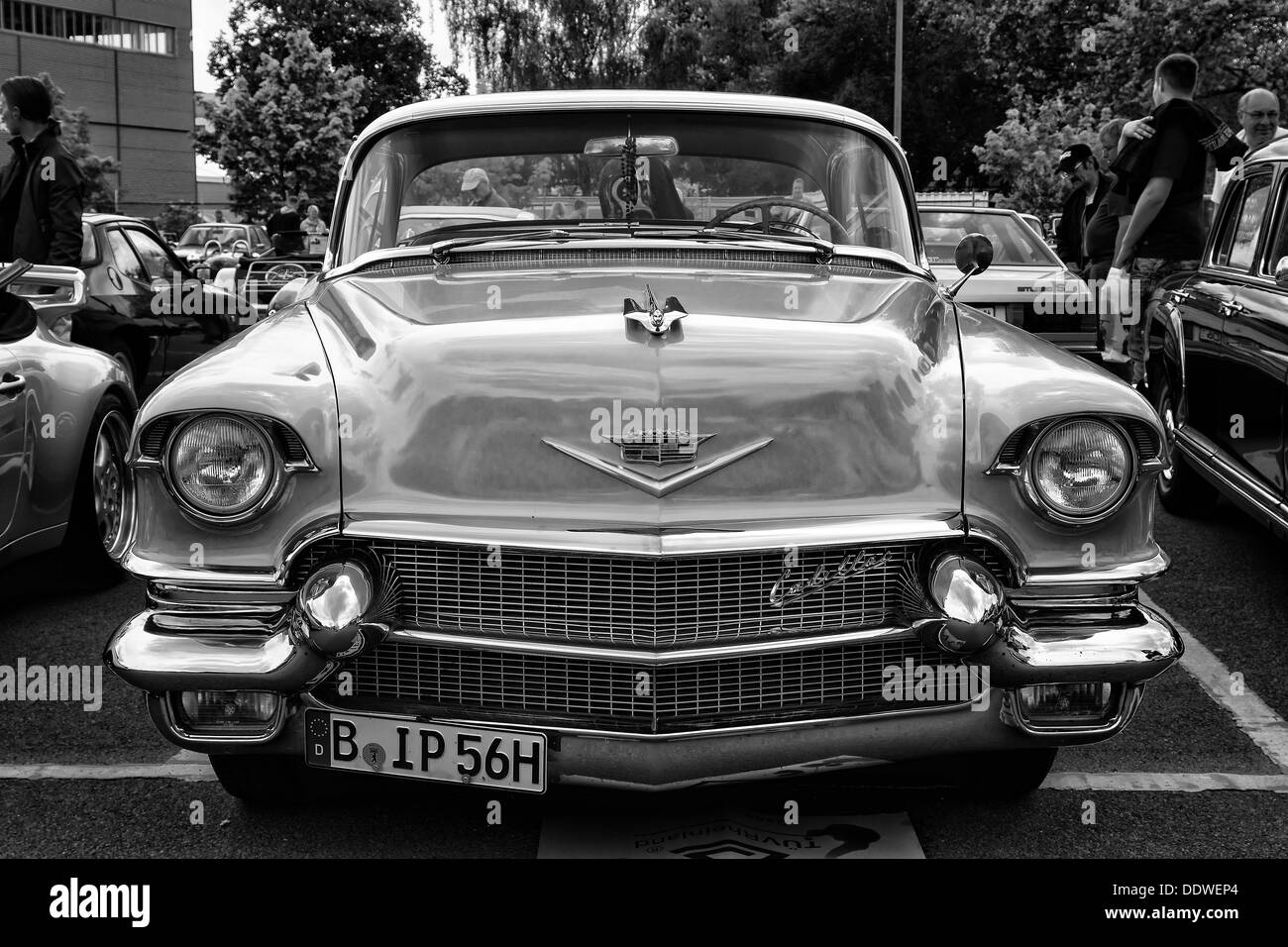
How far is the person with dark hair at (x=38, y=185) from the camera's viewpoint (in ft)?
20.4

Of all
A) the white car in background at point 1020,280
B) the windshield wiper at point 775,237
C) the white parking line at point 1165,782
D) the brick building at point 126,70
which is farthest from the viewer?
the brick building at point 126,70

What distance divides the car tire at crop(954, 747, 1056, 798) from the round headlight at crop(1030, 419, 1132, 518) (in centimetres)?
69

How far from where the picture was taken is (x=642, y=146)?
12.7 ft

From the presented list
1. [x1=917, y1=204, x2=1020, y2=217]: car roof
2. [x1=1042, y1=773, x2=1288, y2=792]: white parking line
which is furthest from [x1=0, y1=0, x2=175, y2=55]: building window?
[x1=1042, y1=773, x2=1288, y2=792]: white parking line

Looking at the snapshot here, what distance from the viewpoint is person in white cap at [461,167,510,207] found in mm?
3955

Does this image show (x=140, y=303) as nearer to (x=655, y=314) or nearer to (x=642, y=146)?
(x=642, y=146)

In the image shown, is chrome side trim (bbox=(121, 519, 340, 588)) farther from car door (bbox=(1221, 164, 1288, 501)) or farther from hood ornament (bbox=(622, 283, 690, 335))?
car door (bbox=(1221, 164, 1288, 501))

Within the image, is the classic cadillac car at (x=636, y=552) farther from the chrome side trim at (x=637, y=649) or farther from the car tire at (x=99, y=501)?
the car tire at (x=99, y=501)

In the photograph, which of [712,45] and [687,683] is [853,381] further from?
[712,45]

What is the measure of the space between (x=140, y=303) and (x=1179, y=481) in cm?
641

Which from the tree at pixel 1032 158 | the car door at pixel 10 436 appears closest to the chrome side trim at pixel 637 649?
the car door at pixel 10 436

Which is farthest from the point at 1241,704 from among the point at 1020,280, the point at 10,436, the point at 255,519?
the point at 1020,280

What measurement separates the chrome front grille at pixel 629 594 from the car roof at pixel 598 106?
1785 mm

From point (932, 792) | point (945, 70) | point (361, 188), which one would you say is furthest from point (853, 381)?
point (945, 70)
